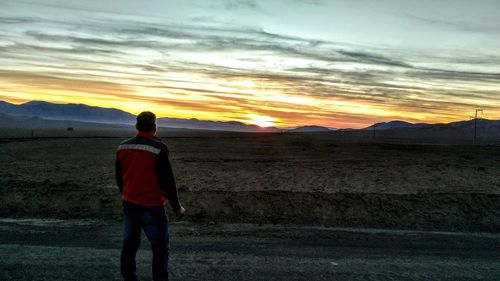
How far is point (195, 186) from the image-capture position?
15.5 meters

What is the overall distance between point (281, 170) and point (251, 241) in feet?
34.4

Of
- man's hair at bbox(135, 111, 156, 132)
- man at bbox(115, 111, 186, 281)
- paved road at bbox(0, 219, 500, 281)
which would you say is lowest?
paved road at bbox(0, 219, 500, 281)

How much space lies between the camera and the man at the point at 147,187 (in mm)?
5391

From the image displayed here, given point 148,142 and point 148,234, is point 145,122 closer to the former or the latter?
point 148,142

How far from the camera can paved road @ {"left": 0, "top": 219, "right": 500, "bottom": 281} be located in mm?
7000

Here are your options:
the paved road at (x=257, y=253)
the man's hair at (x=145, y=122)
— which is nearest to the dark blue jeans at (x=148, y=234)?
the man's hair at (x=145, y=122)

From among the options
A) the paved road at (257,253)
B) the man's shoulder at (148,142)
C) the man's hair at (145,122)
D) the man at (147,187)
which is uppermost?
the man's hair at (145,122)

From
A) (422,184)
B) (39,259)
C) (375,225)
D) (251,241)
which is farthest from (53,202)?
(422,184)

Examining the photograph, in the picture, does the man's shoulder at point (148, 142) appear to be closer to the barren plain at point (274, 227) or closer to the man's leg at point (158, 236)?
the man's leg at point (158, 236)

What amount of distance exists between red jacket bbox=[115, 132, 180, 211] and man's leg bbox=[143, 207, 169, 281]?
5.3 inches

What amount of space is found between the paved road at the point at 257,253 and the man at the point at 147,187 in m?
1.35

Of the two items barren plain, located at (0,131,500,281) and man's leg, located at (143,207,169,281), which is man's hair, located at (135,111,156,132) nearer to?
man's leg, located at (143,207,169,281)

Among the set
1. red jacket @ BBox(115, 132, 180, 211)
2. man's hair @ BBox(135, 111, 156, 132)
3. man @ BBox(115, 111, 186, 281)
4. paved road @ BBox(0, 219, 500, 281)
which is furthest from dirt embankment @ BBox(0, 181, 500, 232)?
man's hair @ BBox(135, 111, 156, 132)

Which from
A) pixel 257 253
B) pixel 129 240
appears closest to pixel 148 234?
pixel 129 240
